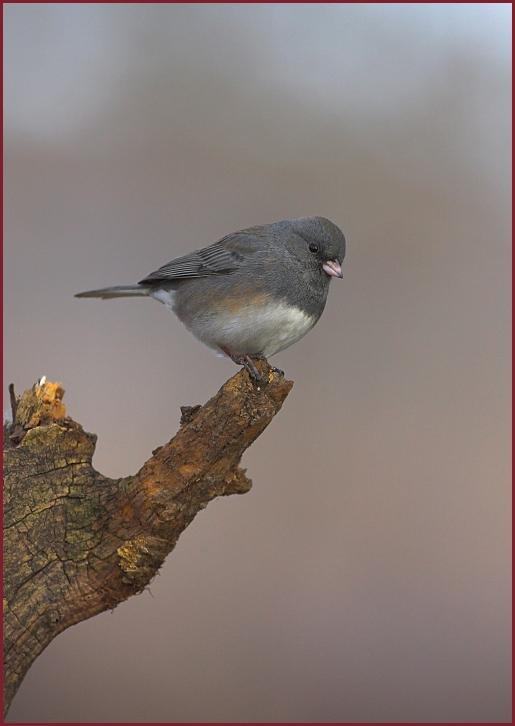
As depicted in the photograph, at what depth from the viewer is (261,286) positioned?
9.61 feet

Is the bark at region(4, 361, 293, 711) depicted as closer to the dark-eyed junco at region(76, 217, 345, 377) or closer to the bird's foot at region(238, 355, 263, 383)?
the bird's foot at region(238, 355, 263, 383)

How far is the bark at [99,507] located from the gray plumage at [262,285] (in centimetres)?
43

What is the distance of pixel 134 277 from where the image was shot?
5.17 m

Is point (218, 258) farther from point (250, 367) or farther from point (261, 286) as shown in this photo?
point (250, 367)

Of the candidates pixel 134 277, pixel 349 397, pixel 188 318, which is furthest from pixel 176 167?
pixel 188 318

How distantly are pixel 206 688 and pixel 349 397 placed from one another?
1.90 m

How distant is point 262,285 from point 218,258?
0.99ft

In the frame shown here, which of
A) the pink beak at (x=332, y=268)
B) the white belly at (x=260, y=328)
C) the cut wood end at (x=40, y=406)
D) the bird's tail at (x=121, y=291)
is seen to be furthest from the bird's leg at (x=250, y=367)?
the bird's tail at (x=121, y=291)

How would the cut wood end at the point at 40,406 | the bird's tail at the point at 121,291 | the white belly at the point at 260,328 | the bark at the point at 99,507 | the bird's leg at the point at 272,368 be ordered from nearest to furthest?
the bark at the point at 99,507, the cut wood end at the point at 40,406, the bird's leg at the point at 272,368, the white belly at the point at 260,328, the bird's tail at the point at 121,291

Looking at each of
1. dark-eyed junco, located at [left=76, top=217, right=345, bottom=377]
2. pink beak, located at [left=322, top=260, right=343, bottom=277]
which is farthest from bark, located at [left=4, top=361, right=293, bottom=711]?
pink beak, located at [left=322, top=260, right=343, bottom=277]

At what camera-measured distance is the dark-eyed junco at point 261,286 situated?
290 centimetres

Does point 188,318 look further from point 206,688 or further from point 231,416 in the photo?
point 206,688

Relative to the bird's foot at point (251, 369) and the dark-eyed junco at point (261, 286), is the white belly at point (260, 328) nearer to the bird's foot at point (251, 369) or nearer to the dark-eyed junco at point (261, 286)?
the dark-eyed junco at point (261, 286)

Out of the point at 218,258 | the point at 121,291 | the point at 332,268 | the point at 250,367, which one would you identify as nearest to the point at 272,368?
the point at 250,367
